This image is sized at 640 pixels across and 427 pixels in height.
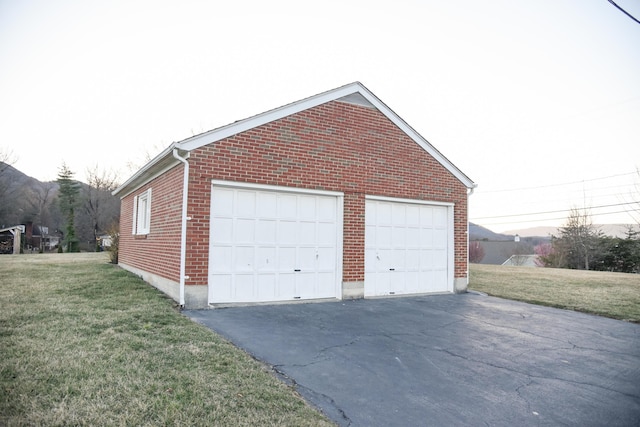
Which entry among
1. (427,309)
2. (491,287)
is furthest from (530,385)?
(491,287)

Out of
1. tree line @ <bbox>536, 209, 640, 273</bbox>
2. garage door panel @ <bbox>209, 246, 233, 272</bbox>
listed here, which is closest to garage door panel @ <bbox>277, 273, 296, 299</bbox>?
garage door panel @ <bbox>209, 246, 233, 272</bbox>

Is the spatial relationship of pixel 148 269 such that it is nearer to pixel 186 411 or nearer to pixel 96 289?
pixel 96 289

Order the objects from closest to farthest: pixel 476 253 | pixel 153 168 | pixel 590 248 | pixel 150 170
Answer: pixel 153 168
pixel 150 170
pixel 590 248
pixel 476 253

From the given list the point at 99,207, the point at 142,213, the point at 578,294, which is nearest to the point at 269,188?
the point at 142,213

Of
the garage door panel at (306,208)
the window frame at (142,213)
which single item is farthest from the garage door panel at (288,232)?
the window frame at (142,213)

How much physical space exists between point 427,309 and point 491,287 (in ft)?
17.0

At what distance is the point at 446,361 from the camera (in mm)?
4711

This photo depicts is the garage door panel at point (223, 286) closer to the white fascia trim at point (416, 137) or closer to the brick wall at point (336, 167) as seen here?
the brick wall at point (336, 167)

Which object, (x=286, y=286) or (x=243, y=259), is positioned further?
(x=286, y=286)

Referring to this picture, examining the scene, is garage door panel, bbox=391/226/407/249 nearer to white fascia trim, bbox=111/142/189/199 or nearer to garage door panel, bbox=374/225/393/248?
garage door panel, bbox=374/225/393/248

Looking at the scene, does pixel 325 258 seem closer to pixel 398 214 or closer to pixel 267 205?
pixel 267 205

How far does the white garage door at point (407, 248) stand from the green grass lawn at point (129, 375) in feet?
16.4

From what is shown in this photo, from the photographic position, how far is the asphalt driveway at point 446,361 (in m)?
3.38

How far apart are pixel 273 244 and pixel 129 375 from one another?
4.66m
